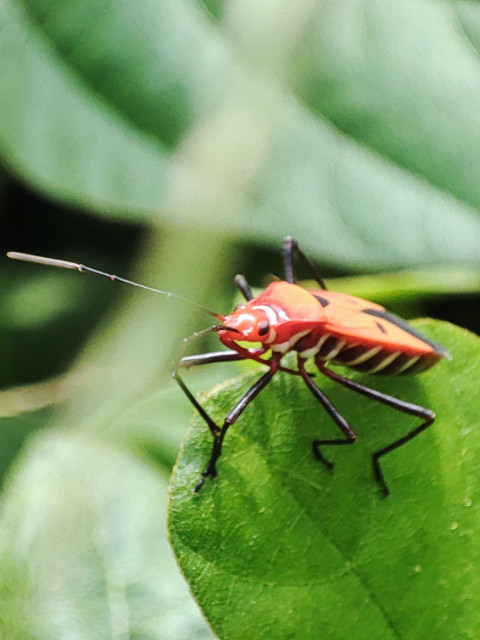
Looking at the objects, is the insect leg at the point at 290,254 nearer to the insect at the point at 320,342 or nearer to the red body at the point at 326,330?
the insect at the point at 320,342

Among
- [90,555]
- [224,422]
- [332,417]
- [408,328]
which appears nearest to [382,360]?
[408,328]

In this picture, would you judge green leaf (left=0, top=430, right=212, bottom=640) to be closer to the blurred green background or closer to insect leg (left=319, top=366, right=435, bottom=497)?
the blurred green background

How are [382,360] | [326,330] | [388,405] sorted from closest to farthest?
[388,405], [382,360], [326,330]

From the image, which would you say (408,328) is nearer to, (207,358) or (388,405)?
(388,405)

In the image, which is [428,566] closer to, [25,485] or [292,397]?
[292,397]

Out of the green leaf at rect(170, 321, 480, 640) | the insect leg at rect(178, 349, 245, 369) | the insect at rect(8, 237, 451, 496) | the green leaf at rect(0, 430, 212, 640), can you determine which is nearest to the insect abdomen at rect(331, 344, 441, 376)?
the insect at rect(8, 237, 451, 496)

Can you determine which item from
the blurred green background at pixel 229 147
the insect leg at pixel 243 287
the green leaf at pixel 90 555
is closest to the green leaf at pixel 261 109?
the blurred green background at pixel 229 147
